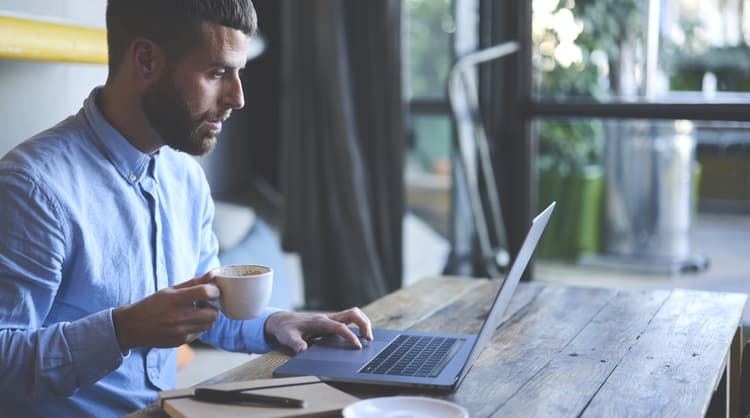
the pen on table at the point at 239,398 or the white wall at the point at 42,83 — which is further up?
the white wall at the point at 42,83

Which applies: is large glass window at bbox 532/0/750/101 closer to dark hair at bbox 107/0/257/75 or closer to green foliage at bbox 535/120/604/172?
green foliage at bbox 535/120/604/172

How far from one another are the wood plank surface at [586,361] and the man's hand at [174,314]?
0.39 meters

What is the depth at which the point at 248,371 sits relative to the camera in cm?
133

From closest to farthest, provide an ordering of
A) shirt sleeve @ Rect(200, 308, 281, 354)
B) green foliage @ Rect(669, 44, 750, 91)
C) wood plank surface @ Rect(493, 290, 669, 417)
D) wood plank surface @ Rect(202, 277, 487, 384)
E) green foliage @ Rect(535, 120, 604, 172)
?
wood plank surface @ Rect(493, 290, 669, 417) < wood plank surface @ Rect(202, 277, 487, 384) < shirt sleeve @ Rect(200, 308, 281, 354) < green foliage @ Rect(669, 44, 750, 91) < green foliage @ Rect(535, 120, 604, 172)

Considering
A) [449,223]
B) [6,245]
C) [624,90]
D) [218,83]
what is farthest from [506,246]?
[6,245]

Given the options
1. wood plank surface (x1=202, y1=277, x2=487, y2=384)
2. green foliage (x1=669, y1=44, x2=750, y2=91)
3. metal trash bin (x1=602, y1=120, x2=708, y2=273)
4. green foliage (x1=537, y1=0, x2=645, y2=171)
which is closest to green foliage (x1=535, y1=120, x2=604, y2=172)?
green foliage (x1=537, y1=0, x2=645, y2=171)

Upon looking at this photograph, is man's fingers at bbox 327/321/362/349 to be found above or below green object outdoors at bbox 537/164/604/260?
above

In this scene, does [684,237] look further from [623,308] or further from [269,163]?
[269,163]

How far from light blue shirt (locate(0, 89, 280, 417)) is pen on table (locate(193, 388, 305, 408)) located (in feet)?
0.56

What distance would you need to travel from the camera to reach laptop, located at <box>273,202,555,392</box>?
1244 mm

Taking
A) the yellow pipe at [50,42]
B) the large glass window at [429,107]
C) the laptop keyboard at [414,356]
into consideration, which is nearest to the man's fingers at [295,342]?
the laptop keyboard at [414,356]

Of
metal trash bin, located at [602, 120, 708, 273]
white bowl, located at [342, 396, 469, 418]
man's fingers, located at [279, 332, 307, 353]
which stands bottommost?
metal trash bin, located at [602, 120, 708, 273]

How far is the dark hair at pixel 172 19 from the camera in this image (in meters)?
1.40

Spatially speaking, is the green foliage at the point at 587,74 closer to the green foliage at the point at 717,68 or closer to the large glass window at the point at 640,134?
the large glass window at the point at 640,134
